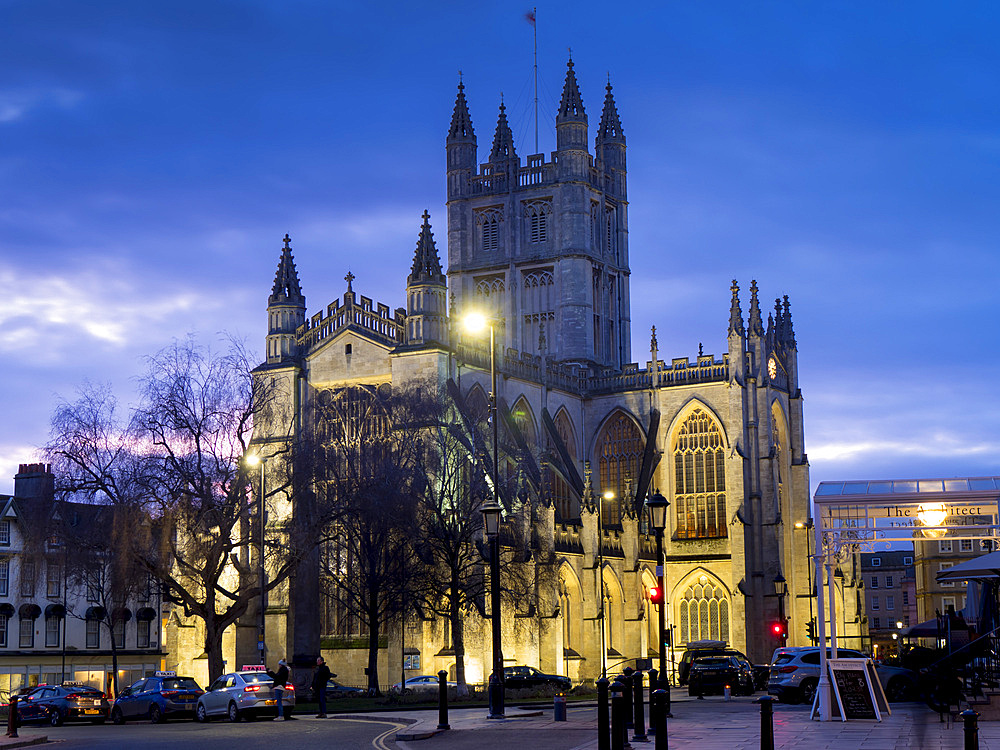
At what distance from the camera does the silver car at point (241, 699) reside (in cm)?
3403

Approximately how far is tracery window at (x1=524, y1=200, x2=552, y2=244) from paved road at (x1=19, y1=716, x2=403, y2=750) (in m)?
43.7

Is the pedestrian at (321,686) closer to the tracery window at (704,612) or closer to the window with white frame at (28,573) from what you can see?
the window with white frame at (28,573)

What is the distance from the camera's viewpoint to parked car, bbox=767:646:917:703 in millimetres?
34000

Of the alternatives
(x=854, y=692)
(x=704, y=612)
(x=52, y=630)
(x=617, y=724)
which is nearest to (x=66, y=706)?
(x=854, y=692)

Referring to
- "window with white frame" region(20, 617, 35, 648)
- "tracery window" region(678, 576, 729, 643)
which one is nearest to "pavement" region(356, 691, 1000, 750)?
"tracery window" region(678, 576, 729, 643)

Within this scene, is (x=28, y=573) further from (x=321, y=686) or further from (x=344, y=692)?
(x=321, y=686)

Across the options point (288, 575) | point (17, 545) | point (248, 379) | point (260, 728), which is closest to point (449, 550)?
point (288, 575)

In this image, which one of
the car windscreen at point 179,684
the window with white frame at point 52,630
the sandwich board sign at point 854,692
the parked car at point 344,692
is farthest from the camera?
the window with white frame at point 52,630

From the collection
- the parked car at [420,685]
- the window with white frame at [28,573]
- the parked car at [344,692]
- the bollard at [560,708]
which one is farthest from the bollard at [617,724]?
the parked car at [344,692]

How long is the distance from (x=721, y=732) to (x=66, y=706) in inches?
854

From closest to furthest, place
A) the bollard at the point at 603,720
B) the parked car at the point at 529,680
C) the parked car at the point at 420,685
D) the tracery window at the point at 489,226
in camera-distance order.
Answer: the bollard at the point at 603,720
the parked car at the point at 420,685
the parked car at the point at 529,680
the tracery window at the point at 489,226

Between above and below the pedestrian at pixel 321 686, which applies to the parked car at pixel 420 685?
below

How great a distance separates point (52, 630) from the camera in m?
70.8

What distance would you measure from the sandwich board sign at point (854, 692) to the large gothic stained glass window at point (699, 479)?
3971 centimetres
